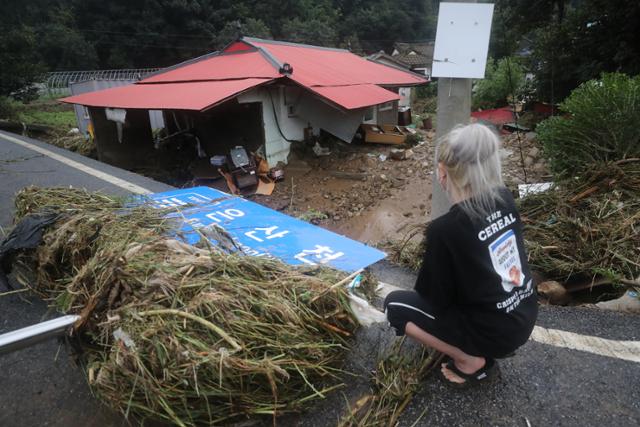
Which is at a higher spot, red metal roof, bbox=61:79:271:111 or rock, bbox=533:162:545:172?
red metal roof, bbox=61:79:271:111

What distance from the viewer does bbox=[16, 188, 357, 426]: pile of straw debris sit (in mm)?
1537

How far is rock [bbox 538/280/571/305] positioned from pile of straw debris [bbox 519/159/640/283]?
0.23 m

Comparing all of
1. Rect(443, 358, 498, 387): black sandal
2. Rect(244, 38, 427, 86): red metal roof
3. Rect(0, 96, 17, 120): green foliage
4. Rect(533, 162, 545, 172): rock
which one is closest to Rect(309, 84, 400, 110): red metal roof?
Rect(244, 38, 427, 86): red metal roof

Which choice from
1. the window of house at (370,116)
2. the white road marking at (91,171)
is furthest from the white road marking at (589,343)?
the window of house at (370,116)

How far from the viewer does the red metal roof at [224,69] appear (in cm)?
961

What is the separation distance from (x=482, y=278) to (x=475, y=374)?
1.87 ft

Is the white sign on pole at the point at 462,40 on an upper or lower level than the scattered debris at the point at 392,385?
upper

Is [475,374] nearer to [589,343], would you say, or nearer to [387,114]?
[589,343]

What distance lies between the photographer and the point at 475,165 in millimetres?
1716

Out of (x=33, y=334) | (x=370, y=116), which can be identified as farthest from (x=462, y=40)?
(x=370, y=116)

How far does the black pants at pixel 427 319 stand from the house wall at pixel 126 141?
10106 millimetres

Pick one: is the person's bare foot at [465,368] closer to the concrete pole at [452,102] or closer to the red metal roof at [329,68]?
the concrete pole at [452,102]

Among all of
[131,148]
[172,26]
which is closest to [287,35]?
[172,26]

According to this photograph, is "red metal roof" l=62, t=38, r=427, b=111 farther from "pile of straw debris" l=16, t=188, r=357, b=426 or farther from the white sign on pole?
"pile of straw debris" l=16, t=188, r=357, b=426
